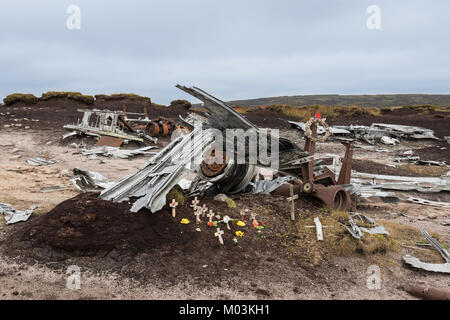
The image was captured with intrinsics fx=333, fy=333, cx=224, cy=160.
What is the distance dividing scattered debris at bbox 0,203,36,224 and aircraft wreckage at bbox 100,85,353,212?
1.94 metres

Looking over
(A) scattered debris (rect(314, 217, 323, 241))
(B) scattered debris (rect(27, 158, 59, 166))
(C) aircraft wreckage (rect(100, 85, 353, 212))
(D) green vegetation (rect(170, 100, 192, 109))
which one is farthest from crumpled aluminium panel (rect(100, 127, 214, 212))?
(D) green vegetation (rect(170, 100, 192, 109))

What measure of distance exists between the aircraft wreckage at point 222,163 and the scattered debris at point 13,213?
1.94 metres

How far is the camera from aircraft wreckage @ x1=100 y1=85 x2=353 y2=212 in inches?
248

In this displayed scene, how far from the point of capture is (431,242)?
21.3ft

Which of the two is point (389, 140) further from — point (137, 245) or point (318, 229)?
point (137, 245)

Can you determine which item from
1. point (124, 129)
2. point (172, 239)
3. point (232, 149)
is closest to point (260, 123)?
point (124, 129)

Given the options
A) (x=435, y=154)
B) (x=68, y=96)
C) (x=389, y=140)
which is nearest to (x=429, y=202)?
(x=435, y=154)

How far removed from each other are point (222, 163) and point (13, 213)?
4578mm

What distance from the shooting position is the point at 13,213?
705 centimetres

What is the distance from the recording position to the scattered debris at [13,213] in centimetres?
675

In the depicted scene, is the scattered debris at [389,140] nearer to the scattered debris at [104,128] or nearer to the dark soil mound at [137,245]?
the scattered debris at [104,128]

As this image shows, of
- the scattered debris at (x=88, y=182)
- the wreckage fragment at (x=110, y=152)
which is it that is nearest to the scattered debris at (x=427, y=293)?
the scattered debris at (x=88, y=182)
